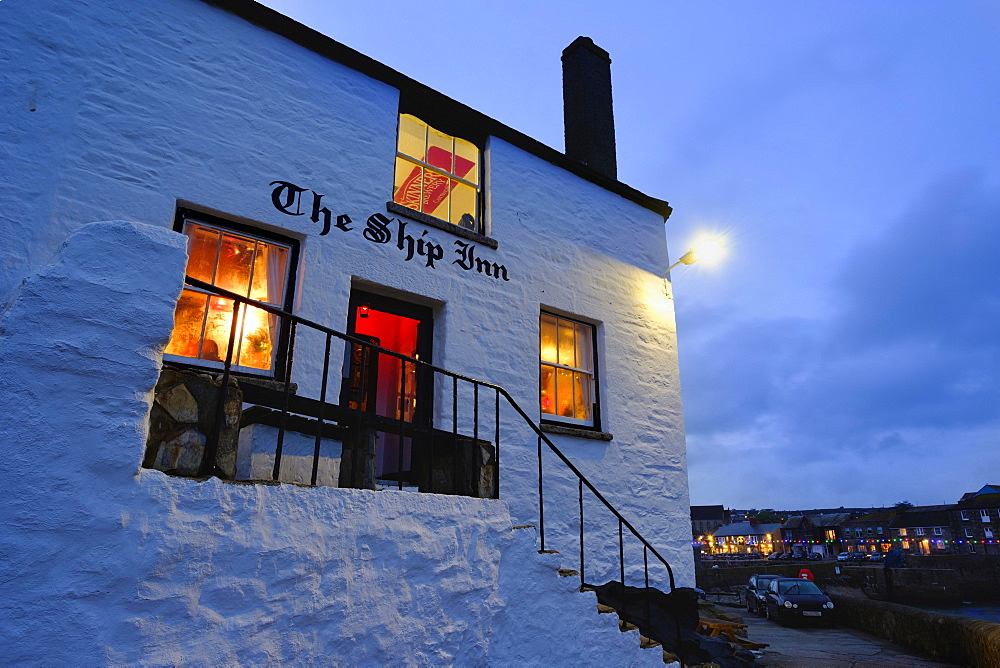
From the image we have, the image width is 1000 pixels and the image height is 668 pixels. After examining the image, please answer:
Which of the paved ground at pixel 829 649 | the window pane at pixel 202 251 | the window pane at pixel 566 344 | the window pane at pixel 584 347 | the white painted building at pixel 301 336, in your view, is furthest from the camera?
the paved ground at pixel 829 649

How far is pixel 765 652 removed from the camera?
12242 millimetres

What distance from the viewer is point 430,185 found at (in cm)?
821

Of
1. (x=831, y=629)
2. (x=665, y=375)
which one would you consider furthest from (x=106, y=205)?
(x=831, y=629)

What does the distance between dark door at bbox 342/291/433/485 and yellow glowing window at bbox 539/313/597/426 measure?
1.70m

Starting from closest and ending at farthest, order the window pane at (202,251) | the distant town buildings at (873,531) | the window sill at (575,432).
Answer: the window pane at (202,251), the window sill at (575,432), the distant town buildings at (873,531)

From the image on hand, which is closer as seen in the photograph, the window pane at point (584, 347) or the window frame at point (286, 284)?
the window frame at point (286, 284)

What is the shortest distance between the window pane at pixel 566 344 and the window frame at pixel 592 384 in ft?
0.30

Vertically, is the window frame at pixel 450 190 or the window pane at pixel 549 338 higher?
the window frame at pixel 450 190

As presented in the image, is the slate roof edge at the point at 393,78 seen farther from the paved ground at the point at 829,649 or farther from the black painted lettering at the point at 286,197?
the paved ground at the point at 829,649

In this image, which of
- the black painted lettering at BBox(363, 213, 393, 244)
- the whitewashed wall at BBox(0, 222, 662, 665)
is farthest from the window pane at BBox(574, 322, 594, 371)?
the whitewashed wall at BBox(0, 222, 662, 665)

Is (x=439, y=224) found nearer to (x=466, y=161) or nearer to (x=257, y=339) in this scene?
(x=466, y=161)

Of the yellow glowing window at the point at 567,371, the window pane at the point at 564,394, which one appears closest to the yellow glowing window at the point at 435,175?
the yellow glowing window at the point at 567,371

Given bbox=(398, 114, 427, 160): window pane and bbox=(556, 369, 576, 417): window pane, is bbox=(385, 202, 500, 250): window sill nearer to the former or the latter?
bbox=(398, 114, 427, 160): window pane

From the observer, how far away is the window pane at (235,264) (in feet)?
20.5
